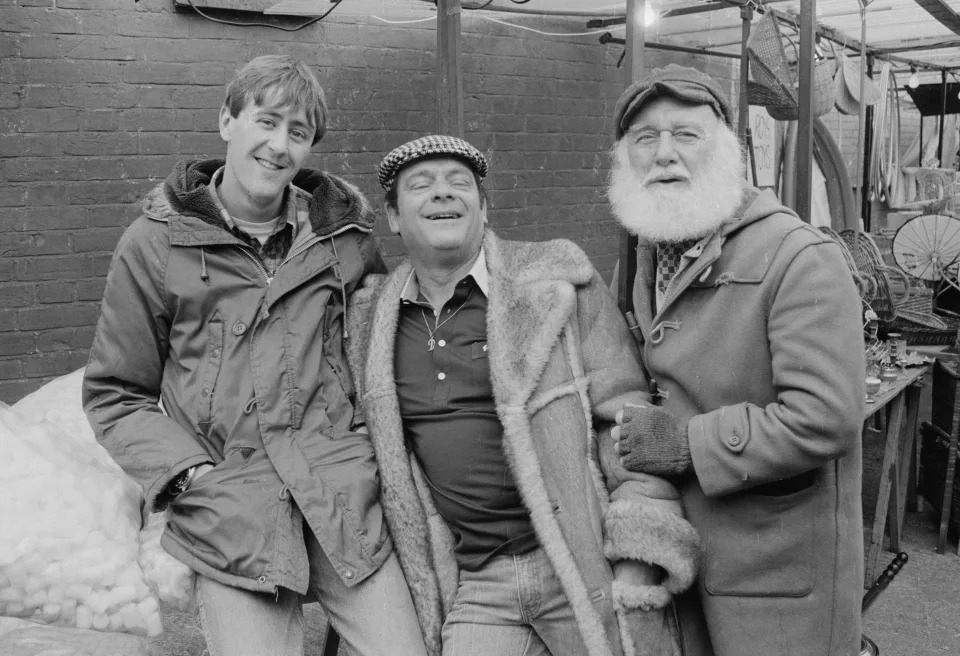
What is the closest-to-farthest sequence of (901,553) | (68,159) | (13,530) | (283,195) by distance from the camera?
1. (13,530)
2. (283,195)
3. (901,553)
4. (68,159)

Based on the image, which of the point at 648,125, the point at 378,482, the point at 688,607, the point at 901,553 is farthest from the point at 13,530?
the point at 901,553

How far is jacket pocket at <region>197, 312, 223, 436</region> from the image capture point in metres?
2.31

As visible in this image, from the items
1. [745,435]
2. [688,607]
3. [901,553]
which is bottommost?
[901,553]

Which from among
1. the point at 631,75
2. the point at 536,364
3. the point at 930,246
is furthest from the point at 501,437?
the point at 930,246

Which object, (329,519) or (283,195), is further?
(283,195)

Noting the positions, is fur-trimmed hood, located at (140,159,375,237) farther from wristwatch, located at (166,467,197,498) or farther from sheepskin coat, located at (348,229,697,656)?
wristwatch, located at (166,467,197,498)

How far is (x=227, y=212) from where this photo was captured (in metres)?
2.47

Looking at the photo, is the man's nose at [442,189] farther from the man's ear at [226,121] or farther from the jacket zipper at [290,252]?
the man's ear at [226,121]

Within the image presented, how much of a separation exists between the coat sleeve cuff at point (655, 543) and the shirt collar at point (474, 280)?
2.31 feet

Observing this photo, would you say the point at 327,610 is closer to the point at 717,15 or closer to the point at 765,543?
the point at 765,543

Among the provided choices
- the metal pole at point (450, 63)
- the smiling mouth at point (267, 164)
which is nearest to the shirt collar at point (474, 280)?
the smiling mouth at point (267, 164)

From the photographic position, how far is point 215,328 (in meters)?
2.34

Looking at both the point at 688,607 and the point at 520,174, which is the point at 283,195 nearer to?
the point at 688,607

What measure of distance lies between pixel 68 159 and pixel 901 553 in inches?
189
